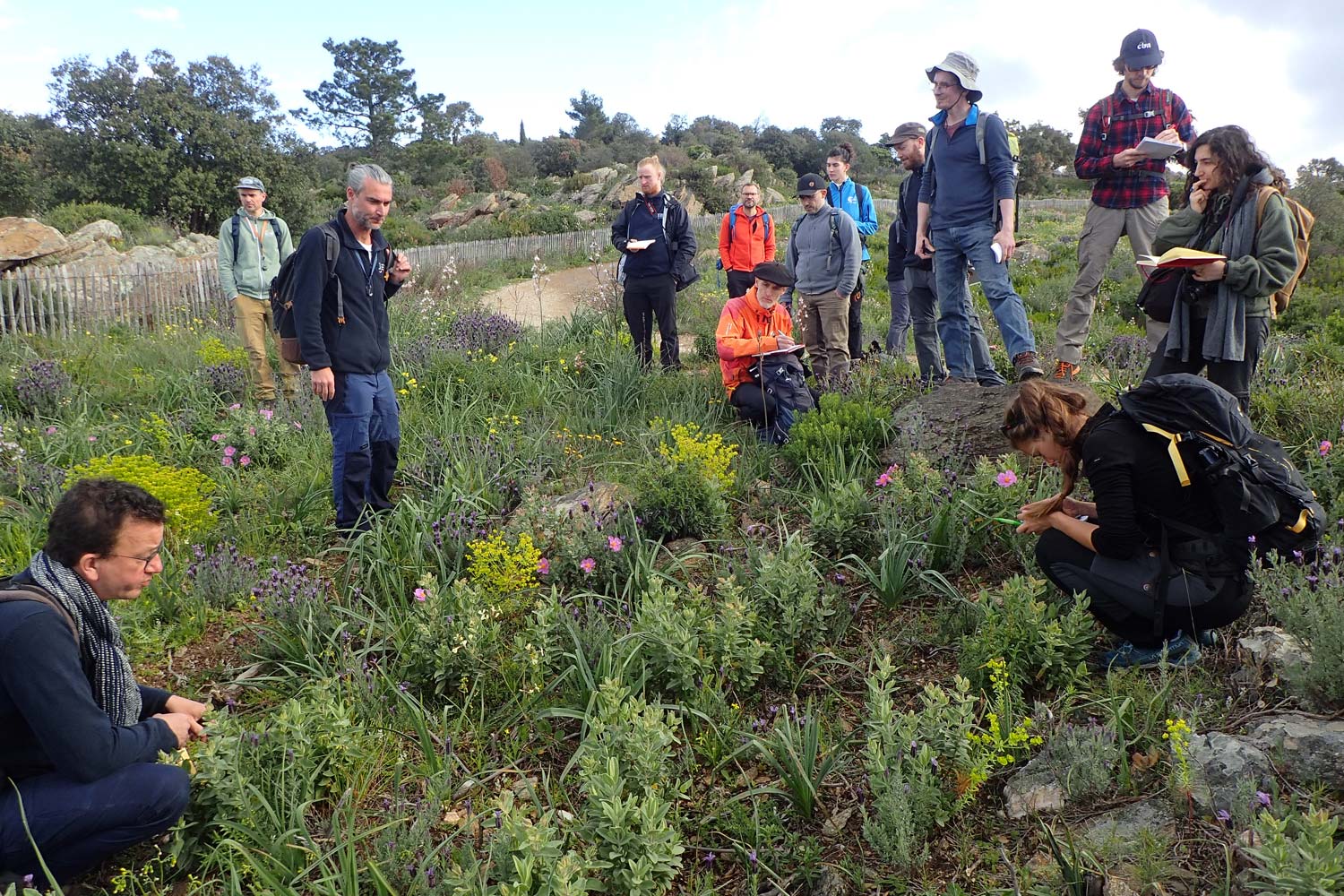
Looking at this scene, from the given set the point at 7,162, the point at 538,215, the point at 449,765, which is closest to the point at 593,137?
the point at 538,215

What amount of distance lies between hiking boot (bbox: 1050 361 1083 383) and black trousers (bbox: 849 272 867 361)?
2177mm

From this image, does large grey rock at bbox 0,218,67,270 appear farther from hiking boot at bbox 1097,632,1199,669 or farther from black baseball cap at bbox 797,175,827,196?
hiking boot at bbox 1097,632,1199,669

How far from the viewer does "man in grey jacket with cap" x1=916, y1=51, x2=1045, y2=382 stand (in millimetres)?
5016

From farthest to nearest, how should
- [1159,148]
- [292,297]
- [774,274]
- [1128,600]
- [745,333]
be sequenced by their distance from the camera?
1. [745,333]
2. [774,274]
3. [1159,148]
4. [292,297]
5. [1128,600]

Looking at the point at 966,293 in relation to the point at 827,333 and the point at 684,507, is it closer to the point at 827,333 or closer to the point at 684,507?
the point at 827,333

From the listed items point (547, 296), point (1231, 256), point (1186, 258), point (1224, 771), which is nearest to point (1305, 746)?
point (1224, 771)

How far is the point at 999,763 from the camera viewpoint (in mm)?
2676

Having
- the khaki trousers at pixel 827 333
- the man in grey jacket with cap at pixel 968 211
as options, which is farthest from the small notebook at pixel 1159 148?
the khaki trousers at pixel 827 333

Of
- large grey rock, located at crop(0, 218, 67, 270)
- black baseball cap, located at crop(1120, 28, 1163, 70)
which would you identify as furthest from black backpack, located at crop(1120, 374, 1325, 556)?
large grey rock, located at crop(0, 218, 67, 270)

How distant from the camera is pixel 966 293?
5234 millimetres

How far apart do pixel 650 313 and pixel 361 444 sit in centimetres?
350

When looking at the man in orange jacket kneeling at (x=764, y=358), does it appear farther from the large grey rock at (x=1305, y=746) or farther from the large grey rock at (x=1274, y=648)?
the large grey rock at (x=1305, y=746)

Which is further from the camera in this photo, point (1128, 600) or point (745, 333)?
point (745, 333)

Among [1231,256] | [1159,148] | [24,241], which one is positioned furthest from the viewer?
[24,241]
